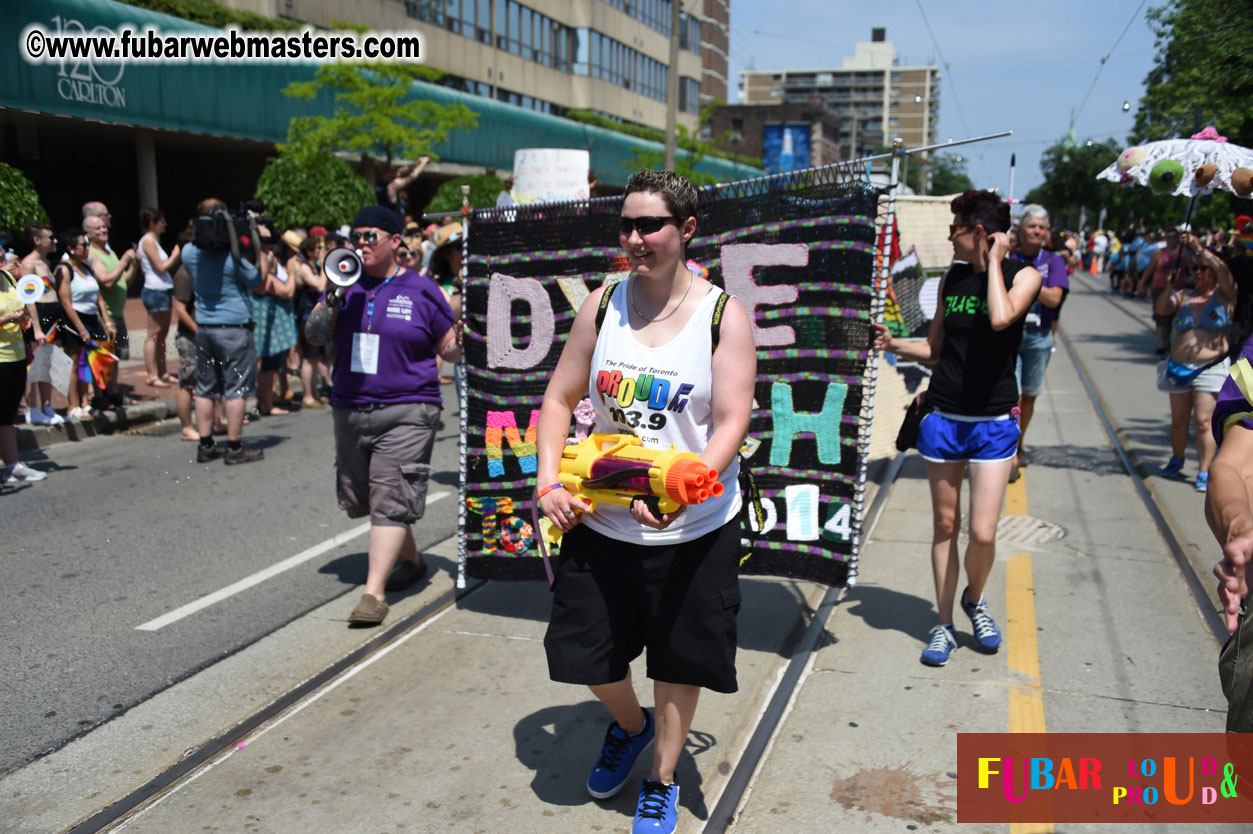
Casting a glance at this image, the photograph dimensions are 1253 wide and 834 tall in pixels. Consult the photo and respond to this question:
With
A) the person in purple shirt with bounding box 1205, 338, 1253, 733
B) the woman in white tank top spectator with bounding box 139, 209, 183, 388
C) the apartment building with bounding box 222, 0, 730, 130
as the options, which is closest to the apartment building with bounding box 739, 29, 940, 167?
the apartment building with bounding box 222, 0, 730, 130

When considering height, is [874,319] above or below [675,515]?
above

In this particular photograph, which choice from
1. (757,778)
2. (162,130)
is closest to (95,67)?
(162,130)

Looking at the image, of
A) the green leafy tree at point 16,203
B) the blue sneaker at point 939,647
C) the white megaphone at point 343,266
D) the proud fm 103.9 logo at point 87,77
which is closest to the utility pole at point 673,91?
the proud fm 103.9 logo at point 87,77

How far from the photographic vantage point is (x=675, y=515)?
283 centimetres

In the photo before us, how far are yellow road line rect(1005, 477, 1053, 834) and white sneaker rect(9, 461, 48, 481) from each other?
6716 mm

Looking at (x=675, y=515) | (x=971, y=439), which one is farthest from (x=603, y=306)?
(x=971, y=439)

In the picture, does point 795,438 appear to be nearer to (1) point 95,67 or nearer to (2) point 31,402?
(2) point 31,402

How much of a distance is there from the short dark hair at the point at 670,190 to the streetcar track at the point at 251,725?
243cm

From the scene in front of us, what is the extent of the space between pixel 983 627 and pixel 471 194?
18.9 m

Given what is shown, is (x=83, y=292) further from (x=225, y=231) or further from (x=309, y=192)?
Result: (x=309, y=192)

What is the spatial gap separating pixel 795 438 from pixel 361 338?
2063 millimetres

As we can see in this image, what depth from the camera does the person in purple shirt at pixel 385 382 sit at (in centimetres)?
487

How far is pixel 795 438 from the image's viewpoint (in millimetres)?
4637

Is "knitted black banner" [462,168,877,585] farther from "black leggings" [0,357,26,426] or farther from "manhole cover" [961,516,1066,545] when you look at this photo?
"black leggings" [0,357,26,426]
